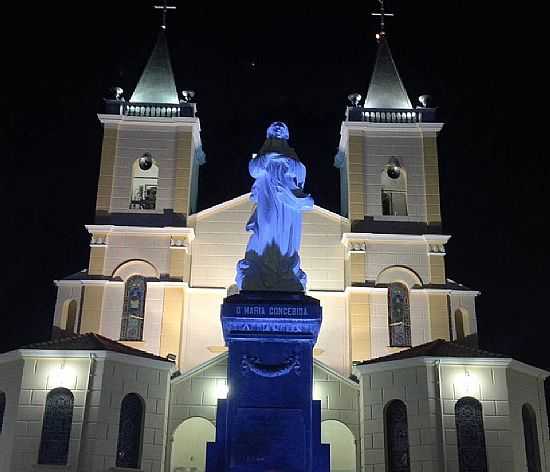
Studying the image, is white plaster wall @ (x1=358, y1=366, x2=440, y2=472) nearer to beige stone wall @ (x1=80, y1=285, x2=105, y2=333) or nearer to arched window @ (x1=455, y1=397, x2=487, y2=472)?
arched window @ (x1=455, y1=397, x2=487, y2=472)

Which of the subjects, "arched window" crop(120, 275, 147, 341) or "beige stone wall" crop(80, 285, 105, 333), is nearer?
"beige stone wall" crop(80, 285, 105, 333)

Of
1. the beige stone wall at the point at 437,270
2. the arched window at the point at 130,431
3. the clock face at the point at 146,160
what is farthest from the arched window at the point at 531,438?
the clock face at the point at 146,160

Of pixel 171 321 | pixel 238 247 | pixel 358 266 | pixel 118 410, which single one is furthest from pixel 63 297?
pixel 358 266

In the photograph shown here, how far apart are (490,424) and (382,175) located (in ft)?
38.6

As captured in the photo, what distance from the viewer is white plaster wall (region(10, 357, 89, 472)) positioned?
24.5 m

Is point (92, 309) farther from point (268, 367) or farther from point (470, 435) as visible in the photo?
point (268, 367)

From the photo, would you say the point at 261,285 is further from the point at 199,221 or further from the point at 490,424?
the point at 199,221

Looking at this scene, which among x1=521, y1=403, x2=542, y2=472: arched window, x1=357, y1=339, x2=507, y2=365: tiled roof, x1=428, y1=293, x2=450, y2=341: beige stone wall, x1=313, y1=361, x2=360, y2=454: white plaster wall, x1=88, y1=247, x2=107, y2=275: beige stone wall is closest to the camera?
x1=357, y1=339, x2=507, y2=365: tiled roof

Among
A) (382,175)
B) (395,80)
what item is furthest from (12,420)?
(395,80)

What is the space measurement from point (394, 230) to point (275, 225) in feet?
61.2

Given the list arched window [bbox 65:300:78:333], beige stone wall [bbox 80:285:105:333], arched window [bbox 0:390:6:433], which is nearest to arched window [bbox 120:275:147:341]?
beige stone wall [bbox 80:285:105:333]

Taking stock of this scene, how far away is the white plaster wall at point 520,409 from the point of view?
25438mm

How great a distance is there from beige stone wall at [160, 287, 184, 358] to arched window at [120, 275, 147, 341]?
913 mm

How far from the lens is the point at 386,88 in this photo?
115 ft
